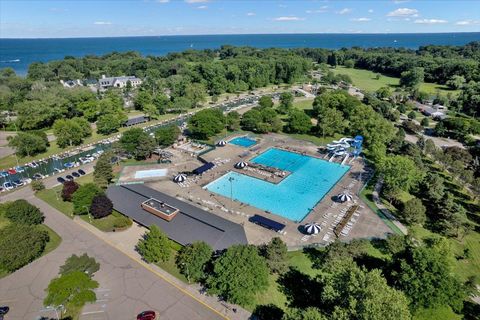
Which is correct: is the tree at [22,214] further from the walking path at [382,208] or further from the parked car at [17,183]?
the walking path at [382,208]

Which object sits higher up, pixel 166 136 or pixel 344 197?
pixel 166 136

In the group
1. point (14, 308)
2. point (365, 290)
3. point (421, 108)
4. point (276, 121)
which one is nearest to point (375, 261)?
point (365, 290)

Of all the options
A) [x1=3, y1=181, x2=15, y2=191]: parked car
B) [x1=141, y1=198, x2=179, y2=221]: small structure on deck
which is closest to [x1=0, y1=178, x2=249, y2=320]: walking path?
[x1=141, y1=198, x2=179, y2=221]: small structure on deck

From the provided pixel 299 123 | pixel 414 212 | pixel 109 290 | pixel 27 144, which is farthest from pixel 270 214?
pixel 27 144

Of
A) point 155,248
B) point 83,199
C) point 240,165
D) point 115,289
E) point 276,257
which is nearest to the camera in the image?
point 115,289

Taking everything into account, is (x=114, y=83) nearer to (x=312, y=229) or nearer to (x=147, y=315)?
(x=312, y=229)

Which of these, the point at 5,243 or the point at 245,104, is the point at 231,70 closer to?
the point at 245,104

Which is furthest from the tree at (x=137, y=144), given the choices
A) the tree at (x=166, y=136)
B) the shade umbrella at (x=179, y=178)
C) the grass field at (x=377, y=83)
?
the grass field at (x=377, y=83)

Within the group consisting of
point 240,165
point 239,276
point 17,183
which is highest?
point 239,276
